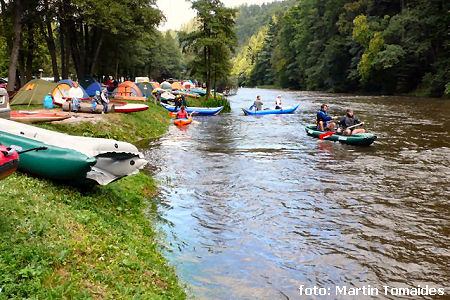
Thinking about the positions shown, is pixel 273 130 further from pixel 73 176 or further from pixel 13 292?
pixel 13 292

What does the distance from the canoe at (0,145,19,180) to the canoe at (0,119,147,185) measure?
1.68 metres

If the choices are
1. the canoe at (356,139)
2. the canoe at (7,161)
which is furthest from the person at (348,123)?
the canoe at (7,161)

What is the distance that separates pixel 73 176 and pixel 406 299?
545cm

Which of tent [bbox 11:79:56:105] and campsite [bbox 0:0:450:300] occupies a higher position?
tent [bbox 11:79:56:105]

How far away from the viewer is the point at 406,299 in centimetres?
595

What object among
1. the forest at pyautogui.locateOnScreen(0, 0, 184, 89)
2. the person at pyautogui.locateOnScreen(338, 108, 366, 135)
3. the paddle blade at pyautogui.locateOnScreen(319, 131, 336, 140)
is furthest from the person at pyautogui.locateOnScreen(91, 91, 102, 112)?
the person at pyautogui.locateOnScreen(338, 108, 366, 135)

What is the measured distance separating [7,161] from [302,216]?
579 centimetres

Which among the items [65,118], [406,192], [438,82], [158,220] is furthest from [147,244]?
[438,82]

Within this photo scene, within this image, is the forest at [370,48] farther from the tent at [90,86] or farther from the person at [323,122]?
the tent at [90,86]

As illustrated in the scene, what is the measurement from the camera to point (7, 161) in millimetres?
5547

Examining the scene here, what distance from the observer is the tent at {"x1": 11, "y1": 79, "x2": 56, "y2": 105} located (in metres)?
21.6

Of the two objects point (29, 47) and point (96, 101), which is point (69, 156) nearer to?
point (96, 101)

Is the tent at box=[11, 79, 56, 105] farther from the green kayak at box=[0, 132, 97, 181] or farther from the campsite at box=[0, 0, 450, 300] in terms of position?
the green kayak at box=[0, 132, 97, 181]

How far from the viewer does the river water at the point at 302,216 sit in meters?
6.63
